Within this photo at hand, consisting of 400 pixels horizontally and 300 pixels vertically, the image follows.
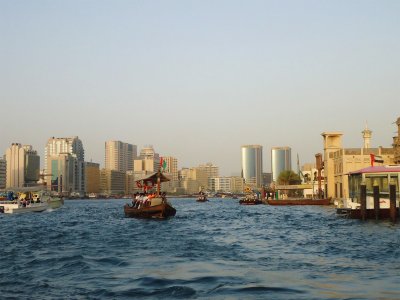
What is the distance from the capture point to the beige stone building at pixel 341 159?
114 meters

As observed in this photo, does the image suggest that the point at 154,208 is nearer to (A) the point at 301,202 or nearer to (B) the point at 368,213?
(B) the point at 368,213

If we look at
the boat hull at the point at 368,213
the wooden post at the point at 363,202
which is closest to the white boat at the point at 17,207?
the boat hull at the point at 368,213

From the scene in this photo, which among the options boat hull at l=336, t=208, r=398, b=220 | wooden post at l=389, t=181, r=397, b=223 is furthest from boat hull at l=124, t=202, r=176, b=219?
wooden post at l=389, t=181, r=397, b=223

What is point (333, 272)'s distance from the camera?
2245cm

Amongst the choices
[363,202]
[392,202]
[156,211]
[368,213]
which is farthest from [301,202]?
[392,202]

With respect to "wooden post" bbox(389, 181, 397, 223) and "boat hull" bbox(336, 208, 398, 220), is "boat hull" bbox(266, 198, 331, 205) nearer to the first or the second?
"boat hull" bbox(336, 208, 398, 220)

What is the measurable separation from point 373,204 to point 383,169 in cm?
395

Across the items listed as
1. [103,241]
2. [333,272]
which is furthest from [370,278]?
[103,241]

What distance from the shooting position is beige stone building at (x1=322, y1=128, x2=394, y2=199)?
114 m

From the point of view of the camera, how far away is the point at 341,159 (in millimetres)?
115625

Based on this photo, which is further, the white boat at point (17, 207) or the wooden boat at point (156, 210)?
the white boat at point (17, 207)

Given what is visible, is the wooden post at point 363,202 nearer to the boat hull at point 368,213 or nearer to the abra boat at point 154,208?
the boat hull at point 368,213

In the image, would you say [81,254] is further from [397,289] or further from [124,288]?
[397,289]

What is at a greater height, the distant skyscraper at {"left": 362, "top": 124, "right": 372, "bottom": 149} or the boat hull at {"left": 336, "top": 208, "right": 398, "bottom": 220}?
the distant skyscraper at {"left": 362, "top": 124, "right": 372, "bottom": 149}
